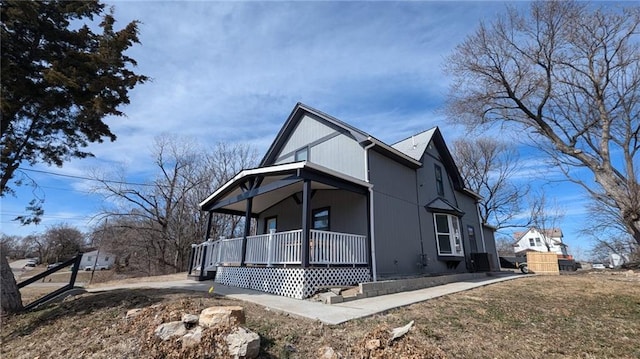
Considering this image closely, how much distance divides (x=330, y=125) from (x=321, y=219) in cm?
373

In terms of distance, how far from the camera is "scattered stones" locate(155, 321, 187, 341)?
3.91 meters

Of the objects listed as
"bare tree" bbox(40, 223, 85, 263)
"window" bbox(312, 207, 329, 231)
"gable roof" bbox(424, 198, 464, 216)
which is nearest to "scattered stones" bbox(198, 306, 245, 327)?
"window" bbox(312, 207, 329, 231)

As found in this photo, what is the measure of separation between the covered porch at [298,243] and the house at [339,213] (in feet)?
0.10

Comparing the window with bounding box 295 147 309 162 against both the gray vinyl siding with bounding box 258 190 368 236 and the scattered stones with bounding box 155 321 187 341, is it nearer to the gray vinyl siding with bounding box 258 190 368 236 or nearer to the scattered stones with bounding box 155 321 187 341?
the gray vinyl siding with bounding box 258 190 368 236

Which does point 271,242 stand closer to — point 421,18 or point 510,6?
point 421,18

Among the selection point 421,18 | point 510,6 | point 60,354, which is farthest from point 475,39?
point 60,354

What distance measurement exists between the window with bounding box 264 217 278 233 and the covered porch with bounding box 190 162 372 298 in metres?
1.42

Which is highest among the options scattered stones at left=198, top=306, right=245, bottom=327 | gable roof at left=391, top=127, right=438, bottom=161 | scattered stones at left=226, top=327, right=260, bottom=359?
gable roof at left=391, top=127, right=438, bottom=161

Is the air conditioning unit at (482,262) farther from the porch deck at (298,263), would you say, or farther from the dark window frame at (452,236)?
the porch deck at (298,263)

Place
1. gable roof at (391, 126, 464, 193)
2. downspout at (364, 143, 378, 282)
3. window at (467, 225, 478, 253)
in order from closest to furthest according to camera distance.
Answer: downspout at (364, 143, 378, 282) < gable roof at (391, 126, 464, 193) < window at (467, 225, 478, 253)

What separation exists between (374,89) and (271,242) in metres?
7.90

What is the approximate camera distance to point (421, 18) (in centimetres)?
966

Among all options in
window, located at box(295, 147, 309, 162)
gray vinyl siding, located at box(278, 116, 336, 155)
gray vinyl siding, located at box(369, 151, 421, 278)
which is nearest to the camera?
gray vinyl siding, located at box(369, 151, 421, 278)

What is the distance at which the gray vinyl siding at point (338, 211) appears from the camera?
31.5 ft
